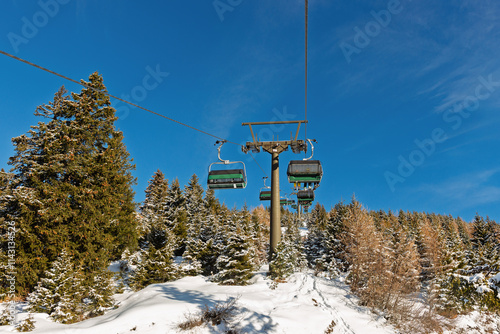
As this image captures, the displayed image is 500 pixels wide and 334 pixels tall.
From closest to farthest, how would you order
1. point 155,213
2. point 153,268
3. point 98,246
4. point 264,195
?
1. point 98,246
2. point 153,268
3. point 264,195
4. point 155,213

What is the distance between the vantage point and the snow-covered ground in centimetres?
796

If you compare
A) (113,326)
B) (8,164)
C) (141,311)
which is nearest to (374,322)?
(141,311)

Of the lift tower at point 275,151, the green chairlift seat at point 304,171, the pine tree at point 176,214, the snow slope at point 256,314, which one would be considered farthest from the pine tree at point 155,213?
the green chairlift seat at point 304,171

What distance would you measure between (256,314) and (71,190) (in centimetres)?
1466

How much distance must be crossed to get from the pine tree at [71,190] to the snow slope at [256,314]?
18.6 ft

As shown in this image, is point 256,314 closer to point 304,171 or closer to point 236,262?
point 236,262

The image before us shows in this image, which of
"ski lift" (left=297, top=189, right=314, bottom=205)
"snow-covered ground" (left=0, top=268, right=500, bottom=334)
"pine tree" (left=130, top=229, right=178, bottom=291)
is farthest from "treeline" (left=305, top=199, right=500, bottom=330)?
"pine tree" (left=130, top=229, right=178, bottom=291)

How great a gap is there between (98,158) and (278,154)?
1329 centimetres

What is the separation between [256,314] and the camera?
9.45 metres

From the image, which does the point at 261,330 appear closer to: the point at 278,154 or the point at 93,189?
the point at 278,154

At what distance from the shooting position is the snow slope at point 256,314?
7.96m

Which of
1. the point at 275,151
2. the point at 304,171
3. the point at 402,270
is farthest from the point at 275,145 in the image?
the point at 402,270

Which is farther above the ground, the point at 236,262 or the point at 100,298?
the point at 236,262

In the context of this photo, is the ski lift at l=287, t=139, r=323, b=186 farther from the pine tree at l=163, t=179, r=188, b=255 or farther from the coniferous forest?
the pine tree at l=163, t=179, r=188, b=255
